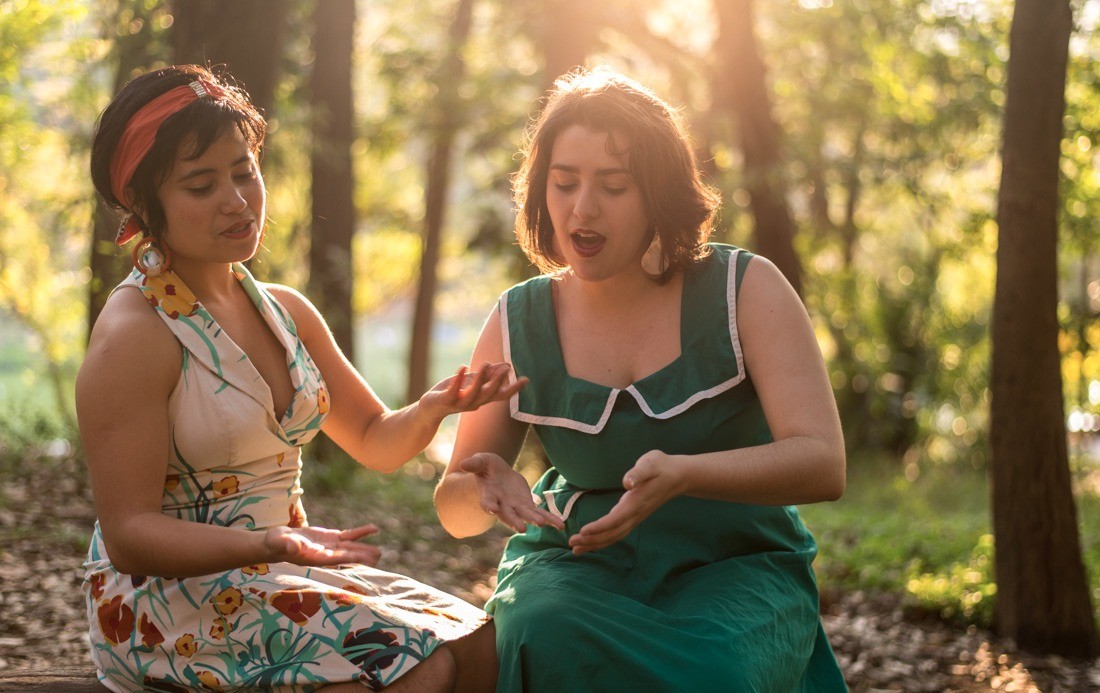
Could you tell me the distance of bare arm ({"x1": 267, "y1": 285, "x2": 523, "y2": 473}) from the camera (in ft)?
9.68

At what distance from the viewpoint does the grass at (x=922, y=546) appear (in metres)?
5.84

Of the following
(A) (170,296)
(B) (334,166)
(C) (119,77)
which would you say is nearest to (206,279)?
(A) (170,296)

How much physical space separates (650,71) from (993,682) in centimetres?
1073

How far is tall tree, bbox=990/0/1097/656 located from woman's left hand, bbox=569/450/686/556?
3.04 metres

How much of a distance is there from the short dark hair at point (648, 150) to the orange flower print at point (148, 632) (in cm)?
149

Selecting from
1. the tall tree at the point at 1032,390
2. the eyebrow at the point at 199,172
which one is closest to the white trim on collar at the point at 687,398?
the eyebrow at the point at 199,172

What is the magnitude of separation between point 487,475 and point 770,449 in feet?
2.22

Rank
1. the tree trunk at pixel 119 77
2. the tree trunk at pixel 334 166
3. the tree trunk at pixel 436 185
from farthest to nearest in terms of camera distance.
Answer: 1. the tree trunk at pixel 436 185
2. the tree trunk at pixel 334 166
3. the tree trunk at pixel 119 77

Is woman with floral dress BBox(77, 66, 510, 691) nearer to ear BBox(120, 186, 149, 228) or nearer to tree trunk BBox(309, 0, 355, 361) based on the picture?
ear BBox(120, 186, 149, 228)

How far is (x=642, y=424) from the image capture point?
2959mm

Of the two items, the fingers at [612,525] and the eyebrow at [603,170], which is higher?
the eyebrow at [603,170]

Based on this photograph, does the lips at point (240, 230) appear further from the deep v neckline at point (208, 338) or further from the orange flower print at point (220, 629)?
the orange flower print at point (220, 629)

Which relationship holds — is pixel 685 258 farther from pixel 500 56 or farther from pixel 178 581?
pixel 500 56

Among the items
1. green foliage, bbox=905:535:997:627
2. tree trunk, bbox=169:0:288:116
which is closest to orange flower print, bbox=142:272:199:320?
tree trunk, bbox=169:0:288:116
